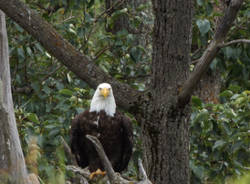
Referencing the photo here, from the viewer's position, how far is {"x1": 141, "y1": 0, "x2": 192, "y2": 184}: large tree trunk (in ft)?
11.8

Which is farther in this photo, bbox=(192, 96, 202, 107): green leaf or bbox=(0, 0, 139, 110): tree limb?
bbox=(192, 96, 202, 107): green leaf

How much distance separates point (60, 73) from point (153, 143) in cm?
208

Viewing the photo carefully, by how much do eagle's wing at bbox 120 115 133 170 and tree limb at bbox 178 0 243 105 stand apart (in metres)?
1.18

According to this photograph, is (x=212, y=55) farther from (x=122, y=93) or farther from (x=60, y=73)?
(x=60, y=73)

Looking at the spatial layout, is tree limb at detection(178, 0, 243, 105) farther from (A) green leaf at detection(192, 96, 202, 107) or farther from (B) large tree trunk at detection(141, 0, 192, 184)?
(A) green leaf at detection(192, 96, 202, 107)

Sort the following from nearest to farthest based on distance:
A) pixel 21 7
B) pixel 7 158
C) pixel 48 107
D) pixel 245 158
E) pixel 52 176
→ pixel 52 176, pixel 7 158, pixel 21 7, pixel 245 158, pixel 48 107

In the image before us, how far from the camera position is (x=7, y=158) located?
10.5 feet

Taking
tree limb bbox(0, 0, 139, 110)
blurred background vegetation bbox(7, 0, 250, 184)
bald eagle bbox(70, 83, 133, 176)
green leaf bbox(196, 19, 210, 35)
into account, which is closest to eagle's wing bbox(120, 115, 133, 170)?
bald eagle bbox(70, 83, 133, 176)

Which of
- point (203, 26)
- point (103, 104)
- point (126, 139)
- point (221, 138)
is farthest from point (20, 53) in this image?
point (221, 138)

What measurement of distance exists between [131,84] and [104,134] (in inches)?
35.3

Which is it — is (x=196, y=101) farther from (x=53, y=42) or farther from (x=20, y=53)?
(x=20, y=53)

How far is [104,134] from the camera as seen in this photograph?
179 inches

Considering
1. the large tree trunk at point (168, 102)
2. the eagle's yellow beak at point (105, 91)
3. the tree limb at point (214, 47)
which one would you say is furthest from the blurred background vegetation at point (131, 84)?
the tree limb at point (214, 47)

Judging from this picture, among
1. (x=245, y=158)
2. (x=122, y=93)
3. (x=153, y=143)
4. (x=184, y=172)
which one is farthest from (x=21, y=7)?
(x=245, y=158)
